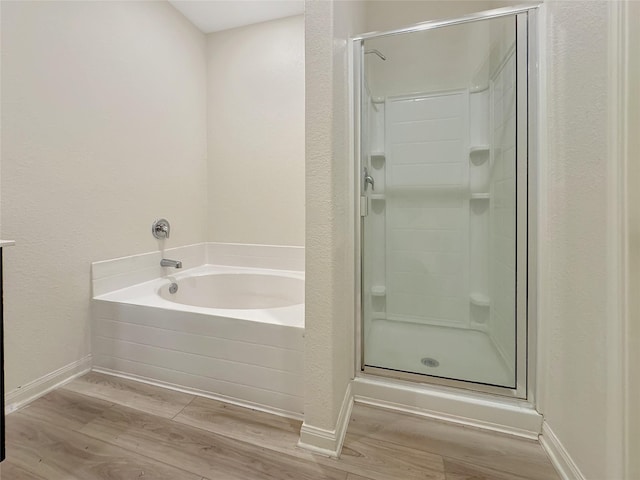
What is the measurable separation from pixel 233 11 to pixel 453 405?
2.99m

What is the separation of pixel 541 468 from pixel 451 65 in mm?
2140

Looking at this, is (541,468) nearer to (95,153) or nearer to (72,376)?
(72,376)

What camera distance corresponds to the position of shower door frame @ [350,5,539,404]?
1.22 metres

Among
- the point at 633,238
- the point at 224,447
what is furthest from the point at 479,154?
the point at 224,447

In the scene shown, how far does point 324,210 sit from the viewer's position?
104 cm

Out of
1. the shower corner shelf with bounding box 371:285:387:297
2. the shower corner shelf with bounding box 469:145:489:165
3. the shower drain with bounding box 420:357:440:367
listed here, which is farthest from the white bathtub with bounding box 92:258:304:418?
the shower corner shelf with bounding box 469:145:489:165

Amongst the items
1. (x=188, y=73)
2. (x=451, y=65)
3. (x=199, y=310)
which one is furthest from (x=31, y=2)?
(x=451, y=65)

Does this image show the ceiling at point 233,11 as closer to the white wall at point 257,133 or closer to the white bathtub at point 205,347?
the white wall at point 257,133

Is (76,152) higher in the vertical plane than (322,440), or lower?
higher

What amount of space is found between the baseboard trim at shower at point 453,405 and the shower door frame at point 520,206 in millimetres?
40

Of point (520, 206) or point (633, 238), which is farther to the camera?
point (520, 206)

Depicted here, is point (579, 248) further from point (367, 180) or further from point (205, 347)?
point (205, 347)

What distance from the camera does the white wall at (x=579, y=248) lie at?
2.69 ft

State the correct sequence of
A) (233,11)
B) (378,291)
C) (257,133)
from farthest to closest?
(257,133) < (233,11) < (378,291)
